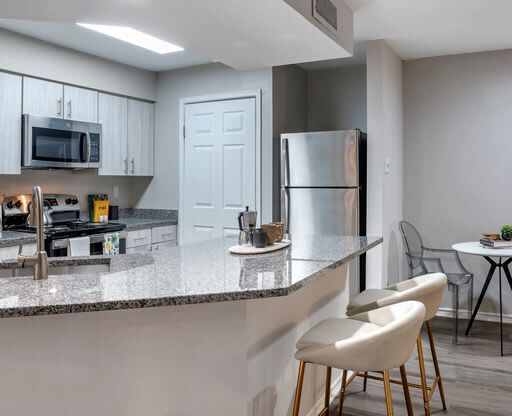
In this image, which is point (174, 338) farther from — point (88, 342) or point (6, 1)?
point (6, 1)

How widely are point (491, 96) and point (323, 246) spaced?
9.56 ft

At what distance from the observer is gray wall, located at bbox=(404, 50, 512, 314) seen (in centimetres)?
442

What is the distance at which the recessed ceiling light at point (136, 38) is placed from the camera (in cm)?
360

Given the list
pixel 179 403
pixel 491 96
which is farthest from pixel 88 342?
pixel 491 96

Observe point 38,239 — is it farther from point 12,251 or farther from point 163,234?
point 163,234

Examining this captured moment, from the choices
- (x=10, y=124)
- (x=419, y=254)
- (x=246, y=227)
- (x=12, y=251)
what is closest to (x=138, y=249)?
(x=12, y=251)

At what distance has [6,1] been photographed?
239 cm

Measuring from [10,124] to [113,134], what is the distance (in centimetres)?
109

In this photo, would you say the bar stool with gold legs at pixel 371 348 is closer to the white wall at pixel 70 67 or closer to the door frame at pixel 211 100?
the door frame at pixel 211 100

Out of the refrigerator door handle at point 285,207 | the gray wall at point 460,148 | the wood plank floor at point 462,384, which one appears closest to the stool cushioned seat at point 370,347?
the wood plank floor at point 462,384

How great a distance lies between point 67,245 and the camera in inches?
147

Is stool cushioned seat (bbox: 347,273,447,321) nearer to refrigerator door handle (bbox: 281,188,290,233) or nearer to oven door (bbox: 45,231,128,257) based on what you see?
refrigerator door handle (bbox: 281,188,290,233)

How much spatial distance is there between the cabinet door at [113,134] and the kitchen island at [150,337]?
2.76 metres

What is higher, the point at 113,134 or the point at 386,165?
the point at 113,134
